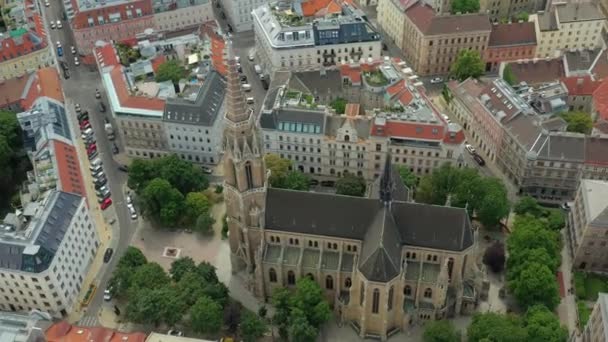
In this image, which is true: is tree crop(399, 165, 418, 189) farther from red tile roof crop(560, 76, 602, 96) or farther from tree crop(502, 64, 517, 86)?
red tile roof crop(560, 76, 602, 96)

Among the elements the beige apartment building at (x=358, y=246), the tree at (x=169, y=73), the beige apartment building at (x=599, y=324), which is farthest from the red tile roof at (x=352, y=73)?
the beige apartment building at (x=599, y=324)

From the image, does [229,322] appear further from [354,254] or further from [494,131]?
[494,131]

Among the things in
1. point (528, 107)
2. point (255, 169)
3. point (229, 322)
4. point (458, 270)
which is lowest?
point (229, 322)

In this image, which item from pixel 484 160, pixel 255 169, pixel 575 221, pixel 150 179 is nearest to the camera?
pixel 255 169

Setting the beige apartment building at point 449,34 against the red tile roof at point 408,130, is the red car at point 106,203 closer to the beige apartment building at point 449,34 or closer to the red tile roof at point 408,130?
the red tile roof at point 408,130

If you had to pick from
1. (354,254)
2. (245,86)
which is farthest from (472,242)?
(245,86)
